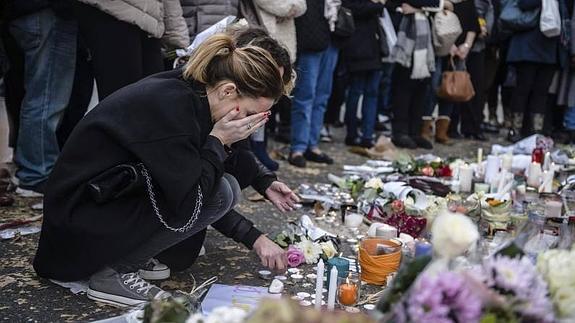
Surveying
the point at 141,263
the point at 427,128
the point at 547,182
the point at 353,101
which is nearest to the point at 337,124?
the point at 427,128

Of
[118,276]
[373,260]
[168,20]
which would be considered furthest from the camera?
[168,20]

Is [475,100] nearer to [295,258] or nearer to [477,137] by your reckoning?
[477,137]

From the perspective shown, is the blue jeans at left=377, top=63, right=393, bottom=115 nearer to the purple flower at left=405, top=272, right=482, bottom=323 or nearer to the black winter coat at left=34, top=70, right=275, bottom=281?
the black winter coat at left=34, top=70, right=275, bottom=281

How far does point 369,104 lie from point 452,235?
520 centimetres

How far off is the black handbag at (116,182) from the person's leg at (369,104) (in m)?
4.25

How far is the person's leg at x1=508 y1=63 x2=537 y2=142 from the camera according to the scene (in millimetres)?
6988

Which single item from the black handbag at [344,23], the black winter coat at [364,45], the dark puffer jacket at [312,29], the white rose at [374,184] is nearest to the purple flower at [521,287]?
the white rose at [374,184]

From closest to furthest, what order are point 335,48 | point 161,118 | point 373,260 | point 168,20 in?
point 161,118 < point 373,260 < point 168,20 < point 335,48

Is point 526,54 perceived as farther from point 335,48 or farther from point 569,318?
point 569,318

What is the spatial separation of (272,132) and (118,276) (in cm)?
451

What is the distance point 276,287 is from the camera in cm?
261

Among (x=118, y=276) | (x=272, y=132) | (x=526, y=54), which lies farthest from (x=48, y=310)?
(x=526, y=54)

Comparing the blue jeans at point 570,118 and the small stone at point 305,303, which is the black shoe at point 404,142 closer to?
the blue jeans at point 570,118

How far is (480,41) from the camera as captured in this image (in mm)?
7180
